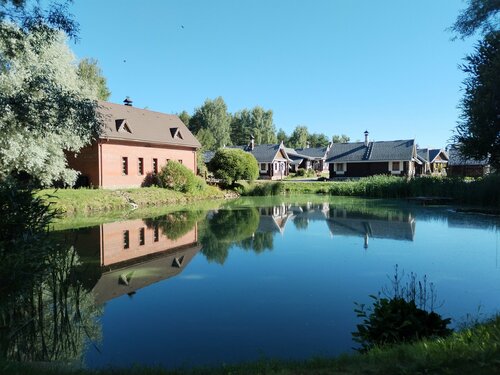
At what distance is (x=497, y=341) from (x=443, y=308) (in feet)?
10.5

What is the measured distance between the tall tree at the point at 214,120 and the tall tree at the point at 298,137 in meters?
22.2

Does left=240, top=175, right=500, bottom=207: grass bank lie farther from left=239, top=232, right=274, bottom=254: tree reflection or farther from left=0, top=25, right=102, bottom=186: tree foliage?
left=0, top=25, right=102, bottom=186: tree foliage

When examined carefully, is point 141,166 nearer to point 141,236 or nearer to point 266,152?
point 141,236

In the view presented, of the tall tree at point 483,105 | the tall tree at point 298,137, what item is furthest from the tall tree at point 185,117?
the tall tree at point 483,105

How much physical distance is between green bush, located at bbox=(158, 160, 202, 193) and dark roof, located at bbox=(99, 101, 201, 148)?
242cm

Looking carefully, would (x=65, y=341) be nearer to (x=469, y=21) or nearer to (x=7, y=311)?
(x=7, y=311)

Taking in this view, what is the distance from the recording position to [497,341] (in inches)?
161

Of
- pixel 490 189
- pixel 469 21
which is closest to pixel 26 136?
pixel 469 21

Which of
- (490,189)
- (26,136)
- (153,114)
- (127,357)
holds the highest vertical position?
(153,114)

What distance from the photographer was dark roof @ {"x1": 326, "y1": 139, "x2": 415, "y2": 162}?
44781mm

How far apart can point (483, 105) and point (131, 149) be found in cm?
2530

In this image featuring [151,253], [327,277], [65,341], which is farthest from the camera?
[151,253]

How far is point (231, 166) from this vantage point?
3522cm

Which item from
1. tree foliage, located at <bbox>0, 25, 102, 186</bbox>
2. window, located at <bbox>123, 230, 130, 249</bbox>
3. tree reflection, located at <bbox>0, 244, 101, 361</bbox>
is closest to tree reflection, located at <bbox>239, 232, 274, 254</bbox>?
window, located at <bbox>123, 230, 130, 249</bbox>
